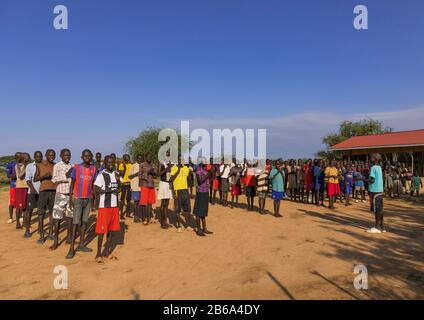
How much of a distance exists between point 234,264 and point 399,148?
2311cm

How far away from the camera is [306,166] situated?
12898 mm

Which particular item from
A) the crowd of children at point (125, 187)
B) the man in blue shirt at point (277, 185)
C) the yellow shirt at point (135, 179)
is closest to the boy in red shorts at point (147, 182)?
the crowd of children at point (125, 187)

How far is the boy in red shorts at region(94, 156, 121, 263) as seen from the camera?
5.63 meters

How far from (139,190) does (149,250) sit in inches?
124

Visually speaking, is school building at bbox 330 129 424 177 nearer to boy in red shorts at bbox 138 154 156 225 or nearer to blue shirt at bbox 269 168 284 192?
blue shirt at bbox 269 168 284 192

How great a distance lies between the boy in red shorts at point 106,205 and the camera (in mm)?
5633

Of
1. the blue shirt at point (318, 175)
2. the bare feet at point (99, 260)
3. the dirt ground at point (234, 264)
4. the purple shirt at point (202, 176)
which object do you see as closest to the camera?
the dirt ground at point (234, 264)

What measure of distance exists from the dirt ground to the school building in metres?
16.7

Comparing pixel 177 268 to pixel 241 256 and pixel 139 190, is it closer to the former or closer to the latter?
pixel 241 256

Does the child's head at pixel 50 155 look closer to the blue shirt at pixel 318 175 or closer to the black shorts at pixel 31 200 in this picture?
the black shorts at pixel 31 200

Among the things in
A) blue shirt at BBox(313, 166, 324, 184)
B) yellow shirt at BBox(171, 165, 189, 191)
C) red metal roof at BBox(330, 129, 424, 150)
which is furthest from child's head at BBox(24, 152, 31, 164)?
red metal roof at BBox(330, 129, 424, 150)

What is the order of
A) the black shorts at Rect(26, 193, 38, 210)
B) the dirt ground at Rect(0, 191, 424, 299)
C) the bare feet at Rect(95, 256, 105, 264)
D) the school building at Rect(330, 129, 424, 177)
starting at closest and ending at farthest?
the dirt ground at Rect(0, 191, 424, 299)
the bare feet at Rect(95, 256, 105, 264)
the black shorts at Rect(26, 193, 38, 210)
the school building at Rect(330, 129, 424, 177)

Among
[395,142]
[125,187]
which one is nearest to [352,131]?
[395,142]

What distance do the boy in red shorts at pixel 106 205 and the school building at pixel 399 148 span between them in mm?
22666
